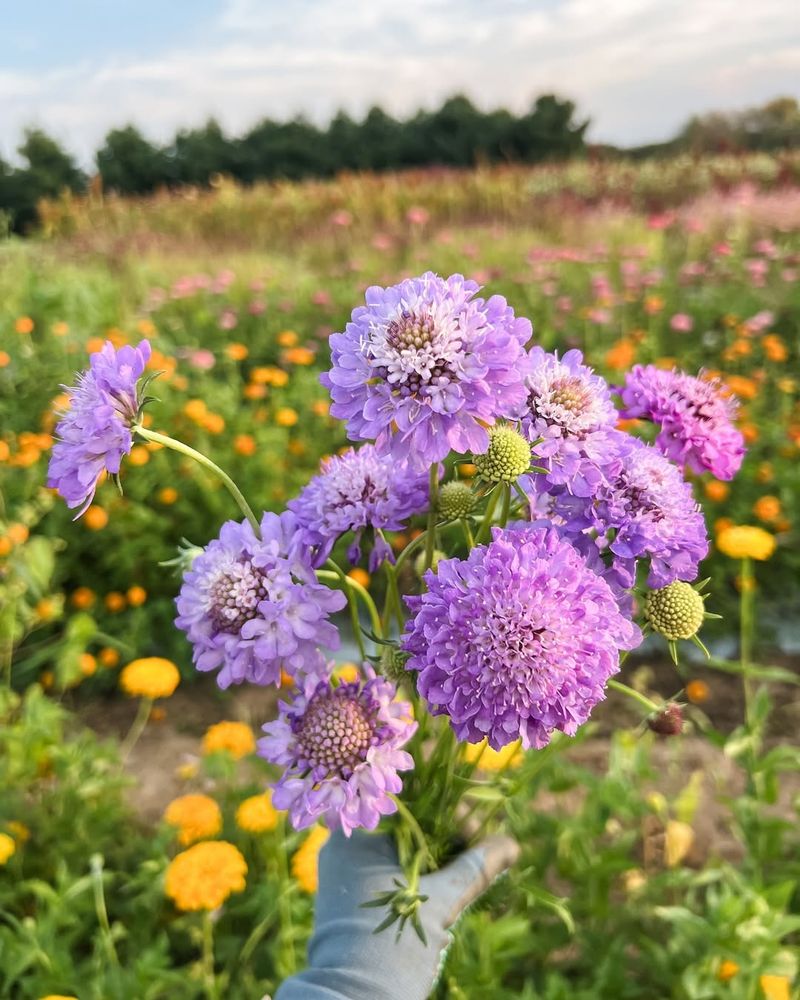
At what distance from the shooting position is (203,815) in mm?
1522

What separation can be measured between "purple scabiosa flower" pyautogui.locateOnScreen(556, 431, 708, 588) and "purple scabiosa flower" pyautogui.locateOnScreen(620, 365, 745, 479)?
9 cm

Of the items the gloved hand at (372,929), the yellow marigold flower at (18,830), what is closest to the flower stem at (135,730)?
the yellow marigold flower at (18,830)

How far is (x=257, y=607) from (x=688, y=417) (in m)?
0.45

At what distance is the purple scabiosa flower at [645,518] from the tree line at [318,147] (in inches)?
933

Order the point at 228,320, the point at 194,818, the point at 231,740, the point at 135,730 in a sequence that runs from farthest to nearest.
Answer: the point at 228,320 < the point at 135,730 < the point at 231,740 < the point at 194,818

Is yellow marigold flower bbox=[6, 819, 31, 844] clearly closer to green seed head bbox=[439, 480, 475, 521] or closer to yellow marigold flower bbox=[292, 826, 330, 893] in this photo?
yellow marigold flower bbox=[292, 826, 330, 893]

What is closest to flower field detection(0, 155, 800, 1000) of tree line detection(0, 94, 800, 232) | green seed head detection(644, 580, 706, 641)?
green seed head detection(644, 580, 706, 641)

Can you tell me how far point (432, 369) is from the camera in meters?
0.63

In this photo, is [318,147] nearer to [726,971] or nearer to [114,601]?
[114,601]

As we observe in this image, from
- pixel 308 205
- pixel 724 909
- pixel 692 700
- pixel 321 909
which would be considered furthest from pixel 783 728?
pixel 308 205

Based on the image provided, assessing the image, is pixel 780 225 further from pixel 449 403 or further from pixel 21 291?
pixel 449 403

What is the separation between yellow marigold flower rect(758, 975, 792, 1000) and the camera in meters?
1.29

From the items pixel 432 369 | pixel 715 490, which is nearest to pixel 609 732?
pixel 715 490

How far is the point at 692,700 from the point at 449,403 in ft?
7.56
